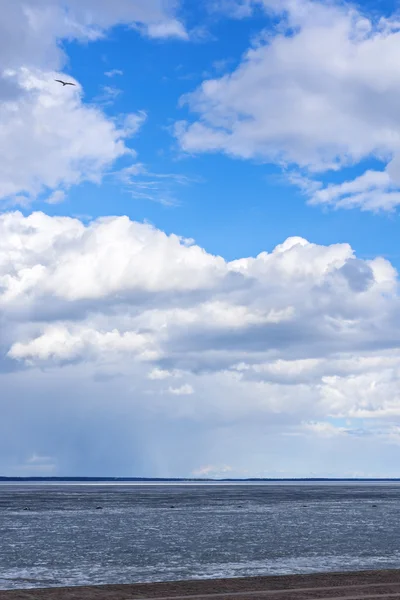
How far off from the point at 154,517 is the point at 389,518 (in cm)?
3093

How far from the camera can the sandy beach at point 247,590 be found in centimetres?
3456

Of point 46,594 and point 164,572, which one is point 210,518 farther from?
point 46,594

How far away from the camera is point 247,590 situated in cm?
3678

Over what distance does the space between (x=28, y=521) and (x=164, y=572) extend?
49877 millimetres

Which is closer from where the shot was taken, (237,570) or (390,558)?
(237,570)

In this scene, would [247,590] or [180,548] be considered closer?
[247,590]

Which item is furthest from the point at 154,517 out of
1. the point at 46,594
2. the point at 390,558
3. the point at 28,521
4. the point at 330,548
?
the point at 46,594

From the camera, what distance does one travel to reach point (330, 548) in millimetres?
59562

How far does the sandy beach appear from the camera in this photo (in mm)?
34562

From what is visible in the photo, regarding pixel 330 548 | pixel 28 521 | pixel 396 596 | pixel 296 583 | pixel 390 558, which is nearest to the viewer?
pixel 396 596

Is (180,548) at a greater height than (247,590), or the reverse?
(180,548)

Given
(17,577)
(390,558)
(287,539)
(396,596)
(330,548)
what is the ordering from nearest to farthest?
1. (396,596)
2. (17,577)
3. (390,558)
4. (330,548)
5. (287,539)

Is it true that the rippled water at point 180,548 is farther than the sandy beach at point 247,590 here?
Yes

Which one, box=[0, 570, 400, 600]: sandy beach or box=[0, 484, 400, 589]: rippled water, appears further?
box=[0, 484, 400, 589]: rippled water
